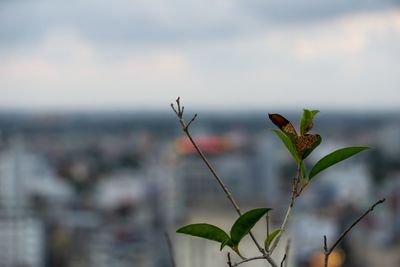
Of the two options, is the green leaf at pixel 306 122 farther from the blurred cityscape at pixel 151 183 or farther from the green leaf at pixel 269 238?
the blurred cityscape at pixel 151 183

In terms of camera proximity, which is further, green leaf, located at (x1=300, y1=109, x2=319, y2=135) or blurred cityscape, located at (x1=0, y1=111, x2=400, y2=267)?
blurred cityscape, located at (x1=0, y1=111, x2=400, y2=267)

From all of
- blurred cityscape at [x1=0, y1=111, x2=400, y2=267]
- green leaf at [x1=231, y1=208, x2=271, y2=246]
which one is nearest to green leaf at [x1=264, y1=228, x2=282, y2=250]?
green leaf at [x1=231, y1=208, x2=271, y2=246]

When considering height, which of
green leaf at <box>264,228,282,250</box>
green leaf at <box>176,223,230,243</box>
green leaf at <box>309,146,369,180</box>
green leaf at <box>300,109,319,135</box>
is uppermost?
green leaf at <box>300,109,319,135</box>

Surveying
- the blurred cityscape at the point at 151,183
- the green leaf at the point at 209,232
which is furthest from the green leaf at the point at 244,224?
the blurred cityscape at the point at 151,183

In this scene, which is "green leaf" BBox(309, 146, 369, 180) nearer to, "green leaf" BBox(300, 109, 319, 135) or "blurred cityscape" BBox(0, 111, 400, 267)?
"green leaf" BBox(300, 109, 319, 135)

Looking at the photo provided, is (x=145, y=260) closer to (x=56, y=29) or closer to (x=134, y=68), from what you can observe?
→ (x=134, y=68)

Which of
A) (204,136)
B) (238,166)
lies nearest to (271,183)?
(238,166)
